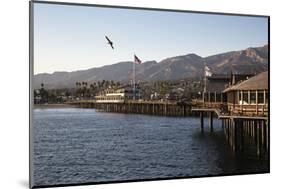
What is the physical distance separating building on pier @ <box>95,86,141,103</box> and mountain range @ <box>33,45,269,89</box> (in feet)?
0.40

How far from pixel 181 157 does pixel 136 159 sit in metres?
0.50

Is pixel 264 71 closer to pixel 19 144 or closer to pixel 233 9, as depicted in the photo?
pixel 233 9

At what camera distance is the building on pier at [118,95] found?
5.30 m

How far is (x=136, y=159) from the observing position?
5.34 m

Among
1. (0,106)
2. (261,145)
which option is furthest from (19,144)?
(261,145)

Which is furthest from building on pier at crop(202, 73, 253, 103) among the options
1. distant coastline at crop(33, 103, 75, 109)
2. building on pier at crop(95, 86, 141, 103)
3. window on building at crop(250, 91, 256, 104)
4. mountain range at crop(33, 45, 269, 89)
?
distant coastline at crop(33, 103, 75, 109)

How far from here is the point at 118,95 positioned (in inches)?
213

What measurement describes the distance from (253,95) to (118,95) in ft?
5.14

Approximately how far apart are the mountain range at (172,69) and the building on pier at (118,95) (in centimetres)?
12

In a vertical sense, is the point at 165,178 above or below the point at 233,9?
below

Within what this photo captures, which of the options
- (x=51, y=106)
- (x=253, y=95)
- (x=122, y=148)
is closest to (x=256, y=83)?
(x=253, y=95)

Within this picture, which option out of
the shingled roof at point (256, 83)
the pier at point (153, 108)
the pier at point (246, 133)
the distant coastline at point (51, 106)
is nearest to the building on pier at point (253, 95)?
the shingled roof at point (256, 83)

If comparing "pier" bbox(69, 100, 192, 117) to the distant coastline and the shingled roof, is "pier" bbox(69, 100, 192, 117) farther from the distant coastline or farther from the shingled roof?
the shingled roof

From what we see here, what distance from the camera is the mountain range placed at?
511 centimetres
